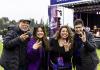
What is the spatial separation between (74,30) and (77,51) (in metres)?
0.36

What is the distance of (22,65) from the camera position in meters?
6.02

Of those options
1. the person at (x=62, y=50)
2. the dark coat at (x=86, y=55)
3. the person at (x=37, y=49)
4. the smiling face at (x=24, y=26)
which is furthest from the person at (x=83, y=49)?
the smiling face at (x=24, y=26)

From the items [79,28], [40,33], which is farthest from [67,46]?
[40,33]

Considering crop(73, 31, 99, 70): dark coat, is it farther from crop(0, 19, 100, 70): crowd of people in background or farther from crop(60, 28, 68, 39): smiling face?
crop(60, 28, 68, 39): smiling face

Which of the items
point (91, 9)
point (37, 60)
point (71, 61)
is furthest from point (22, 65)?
point (91, 9)

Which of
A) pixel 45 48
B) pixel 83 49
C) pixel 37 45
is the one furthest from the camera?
pixel 83 49

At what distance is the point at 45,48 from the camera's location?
5902 millimetres

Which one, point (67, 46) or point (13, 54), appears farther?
point (13, 54)

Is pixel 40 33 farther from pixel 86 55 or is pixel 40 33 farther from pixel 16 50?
pixel 86 55

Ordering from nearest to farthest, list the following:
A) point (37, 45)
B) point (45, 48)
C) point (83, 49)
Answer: point (37, 45) < point (45, 48) < point (83, 49)

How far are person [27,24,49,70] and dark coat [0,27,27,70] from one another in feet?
0.43

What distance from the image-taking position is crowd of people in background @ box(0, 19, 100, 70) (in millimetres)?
5875

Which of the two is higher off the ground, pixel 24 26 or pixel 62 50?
pixel 24 26

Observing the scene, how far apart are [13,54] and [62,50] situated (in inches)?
32.3
